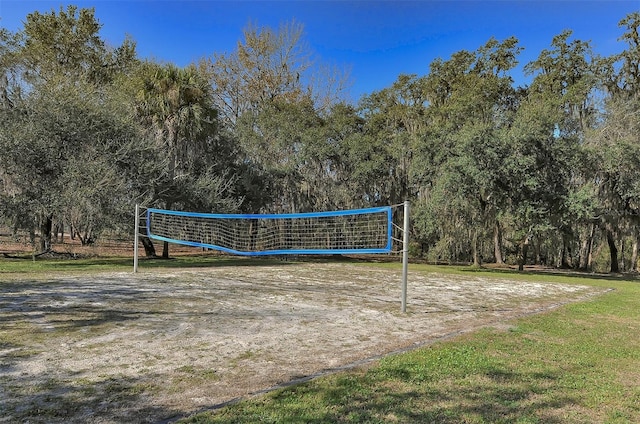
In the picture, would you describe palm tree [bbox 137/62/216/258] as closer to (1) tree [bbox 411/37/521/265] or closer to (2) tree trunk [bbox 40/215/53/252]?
(2) tree trunk [bbox 40/215/53/252]

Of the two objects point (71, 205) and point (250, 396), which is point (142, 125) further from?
point (250, 396)

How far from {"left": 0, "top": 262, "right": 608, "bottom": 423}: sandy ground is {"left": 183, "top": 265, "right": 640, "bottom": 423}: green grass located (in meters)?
0.34

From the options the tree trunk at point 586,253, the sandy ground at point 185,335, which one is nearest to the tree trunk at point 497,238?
the tree trunk at point 586,253

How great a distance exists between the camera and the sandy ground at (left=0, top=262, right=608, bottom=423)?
2.92m

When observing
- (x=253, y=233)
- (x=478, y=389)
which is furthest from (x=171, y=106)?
(x=478, y=389)

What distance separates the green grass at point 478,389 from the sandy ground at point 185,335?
34 cm

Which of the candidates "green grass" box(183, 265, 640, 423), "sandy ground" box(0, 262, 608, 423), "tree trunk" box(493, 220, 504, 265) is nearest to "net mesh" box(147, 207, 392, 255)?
"sandy ground" box(0, 262, 608, 423)

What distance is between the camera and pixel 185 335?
4559mm

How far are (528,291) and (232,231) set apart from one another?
892 cm

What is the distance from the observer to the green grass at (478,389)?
2.67 m

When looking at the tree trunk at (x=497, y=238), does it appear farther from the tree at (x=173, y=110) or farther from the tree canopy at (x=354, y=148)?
the tree at (x=173, y=110)

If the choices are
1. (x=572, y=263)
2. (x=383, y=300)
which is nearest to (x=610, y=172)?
(x=572, y=263)

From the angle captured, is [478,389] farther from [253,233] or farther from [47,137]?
[47,137]

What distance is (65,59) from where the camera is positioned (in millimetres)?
18484
